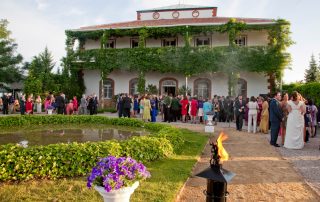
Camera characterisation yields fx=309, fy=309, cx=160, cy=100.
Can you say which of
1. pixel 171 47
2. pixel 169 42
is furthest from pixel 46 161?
pixel 169 42

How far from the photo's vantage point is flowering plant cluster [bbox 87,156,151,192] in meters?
3.70

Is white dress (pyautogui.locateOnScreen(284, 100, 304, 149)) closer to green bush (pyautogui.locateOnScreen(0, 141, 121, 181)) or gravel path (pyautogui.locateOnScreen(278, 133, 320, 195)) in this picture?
gravel path (pyautogui.locateOnScreen(278, 133, 320, 195))

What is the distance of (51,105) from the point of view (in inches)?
843

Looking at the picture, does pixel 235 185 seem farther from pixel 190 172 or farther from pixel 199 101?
pixel 199 101

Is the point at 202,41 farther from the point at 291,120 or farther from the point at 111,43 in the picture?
the point at 291,120

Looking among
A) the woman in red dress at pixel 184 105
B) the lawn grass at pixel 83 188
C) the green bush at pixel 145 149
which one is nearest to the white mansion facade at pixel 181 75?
the woman in red dress at pixel 184 105

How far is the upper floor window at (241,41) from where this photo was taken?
2563 centimetres

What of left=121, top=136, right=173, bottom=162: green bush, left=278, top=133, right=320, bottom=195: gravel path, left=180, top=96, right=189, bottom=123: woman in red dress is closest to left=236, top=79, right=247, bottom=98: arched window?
left=180, top=96, right=189, bottom=123: woman in red dress

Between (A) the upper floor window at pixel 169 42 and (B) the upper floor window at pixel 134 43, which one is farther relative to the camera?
(B) the upper floor window at pixel 134 43

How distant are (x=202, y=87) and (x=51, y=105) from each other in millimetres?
11998

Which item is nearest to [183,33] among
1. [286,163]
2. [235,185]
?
[286,163]

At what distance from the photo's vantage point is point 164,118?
18.6 metres

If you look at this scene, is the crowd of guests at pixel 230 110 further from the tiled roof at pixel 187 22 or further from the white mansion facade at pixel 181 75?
the tiled roof at pixel 187 22

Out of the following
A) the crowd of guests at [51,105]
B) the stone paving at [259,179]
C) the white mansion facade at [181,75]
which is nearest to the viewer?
the stone paving at [259,179]
